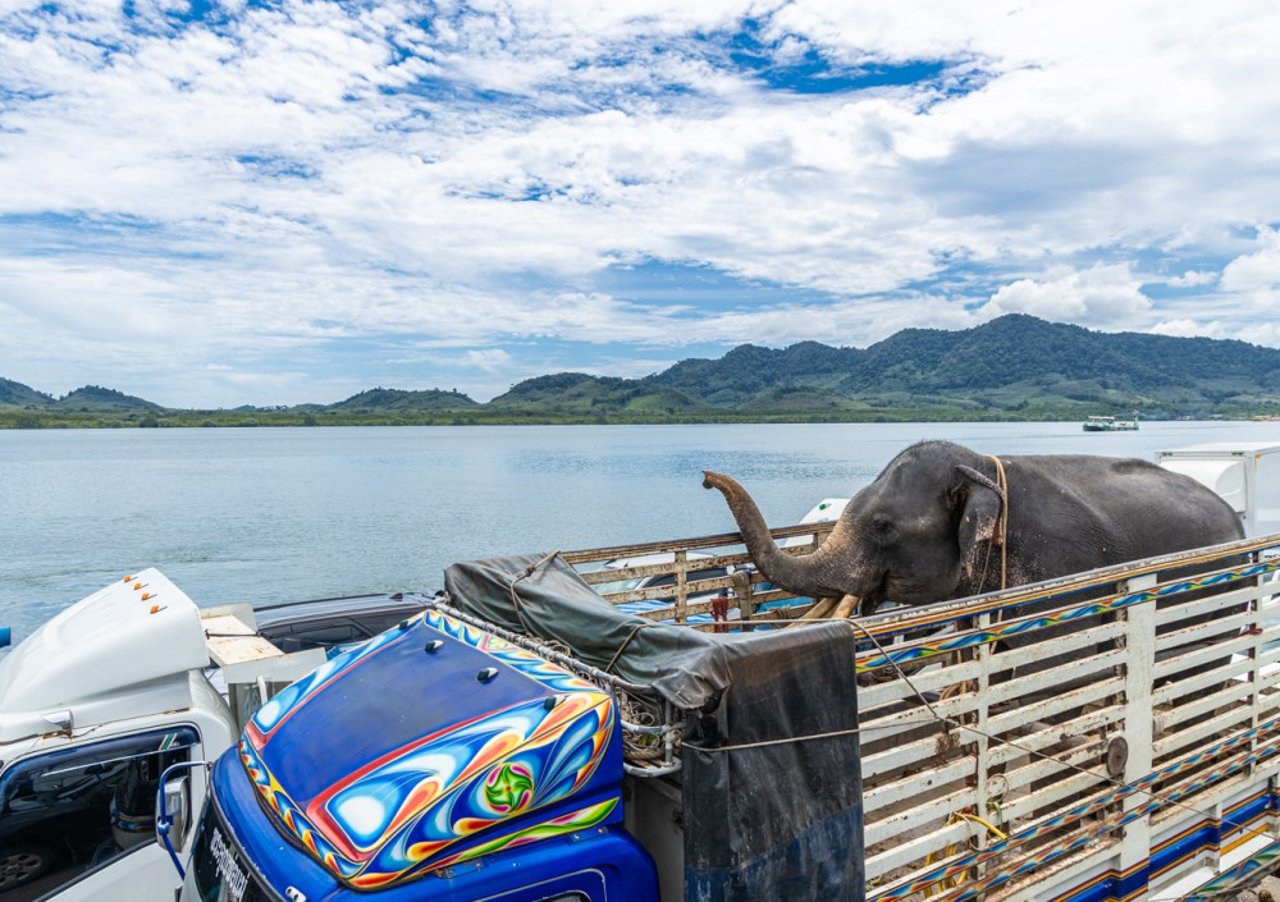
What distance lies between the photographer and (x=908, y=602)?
7219 mm

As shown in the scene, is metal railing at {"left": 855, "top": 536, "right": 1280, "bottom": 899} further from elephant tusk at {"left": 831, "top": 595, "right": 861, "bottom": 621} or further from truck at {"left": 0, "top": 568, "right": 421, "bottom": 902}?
truck at {"left": 0, "top": 568, "right": 421, "bottom": 902}

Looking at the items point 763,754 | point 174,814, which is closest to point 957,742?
point 763,754

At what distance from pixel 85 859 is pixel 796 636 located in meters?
4.29

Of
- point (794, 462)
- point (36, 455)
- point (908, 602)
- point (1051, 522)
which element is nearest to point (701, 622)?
point (908, 602)

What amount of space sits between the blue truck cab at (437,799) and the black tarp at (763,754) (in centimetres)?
28

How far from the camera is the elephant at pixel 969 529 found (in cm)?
683

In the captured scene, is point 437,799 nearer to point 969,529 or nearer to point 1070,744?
point 1070,744

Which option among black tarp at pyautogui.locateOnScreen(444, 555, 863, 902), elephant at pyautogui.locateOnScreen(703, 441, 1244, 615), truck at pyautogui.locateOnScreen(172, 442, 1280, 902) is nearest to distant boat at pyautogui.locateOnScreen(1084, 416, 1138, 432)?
elephant at pyautogui.locateOnScreen(703, 441, 1244, 615)

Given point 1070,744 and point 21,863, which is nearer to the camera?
point 1070,744

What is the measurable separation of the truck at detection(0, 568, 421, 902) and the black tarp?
2.95m

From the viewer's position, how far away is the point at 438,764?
10.2 feet

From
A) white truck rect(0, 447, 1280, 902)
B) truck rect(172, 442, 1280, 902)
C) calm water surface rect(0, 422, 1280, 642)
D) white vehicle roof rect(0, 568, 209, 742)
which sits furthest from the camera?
calm water surface rect(0, 422, 1280, 642)

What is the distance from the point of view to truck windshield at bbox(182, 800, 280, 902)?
323cm

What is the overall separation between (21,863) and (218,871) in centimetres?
240
